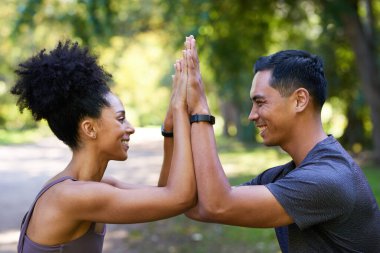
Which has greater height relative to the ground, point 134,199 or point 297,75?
point 297,75

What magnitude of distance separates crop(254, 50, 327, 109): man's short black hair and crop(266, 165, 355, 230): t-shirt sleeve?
0.49m

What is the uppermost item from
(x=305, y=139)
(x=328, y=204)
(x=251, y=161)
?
(x=305, y=139)

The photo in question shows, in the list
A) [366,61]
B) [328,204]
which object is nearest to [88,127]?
[328,204]

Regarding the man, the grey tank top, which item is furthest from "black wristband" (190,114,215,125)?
the grey tank top

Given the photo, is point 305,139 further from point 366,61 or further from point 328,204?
point 366,61

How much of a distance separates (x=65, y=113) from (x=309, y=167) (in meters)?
1.15

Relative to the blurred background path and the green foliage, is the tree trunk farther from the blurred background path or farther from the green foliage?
the blurred background path

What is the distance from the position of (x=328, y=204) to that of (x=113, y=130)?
1.07 meters

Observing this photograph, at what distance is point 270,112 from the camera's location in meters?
2.79

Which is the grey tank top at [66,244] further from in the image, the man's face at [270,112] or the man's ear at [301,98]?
→ the man's ear at [301,98]

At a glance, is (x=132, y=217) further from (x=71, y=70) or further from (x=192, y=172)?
(x=71, y=70)

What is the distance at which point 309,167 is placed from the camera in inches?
98.6

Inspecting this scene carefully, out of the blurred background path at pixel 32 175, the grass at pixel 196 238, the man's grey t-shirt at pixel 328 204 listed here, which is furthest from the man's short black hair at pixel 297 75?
the blurred background path at pixel 32 175

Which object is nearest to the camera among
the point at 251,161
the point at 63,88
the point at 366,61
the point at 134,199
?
the point at 134,199
